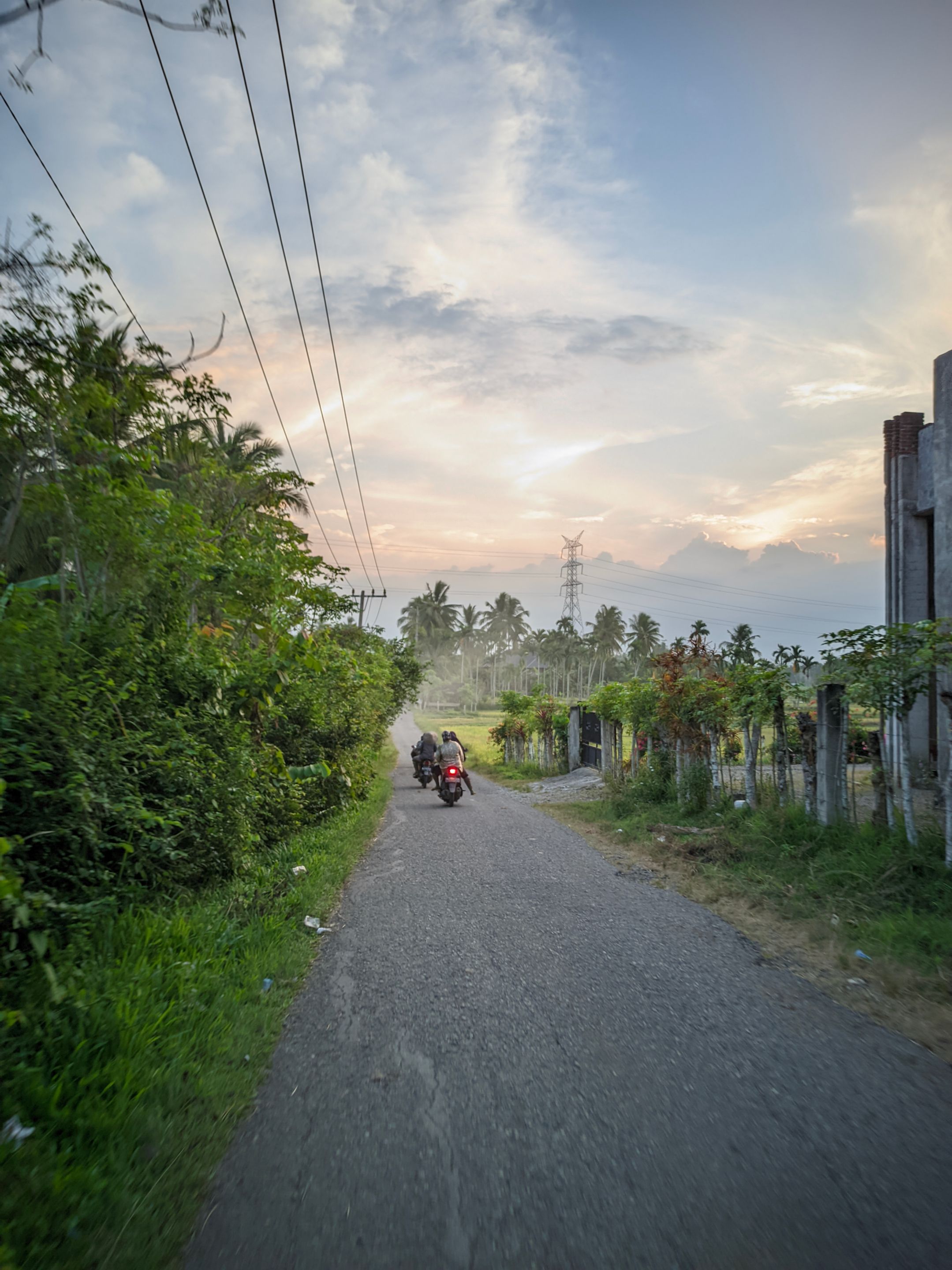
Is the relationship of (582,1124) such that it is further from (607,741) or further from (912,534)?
(607,741)

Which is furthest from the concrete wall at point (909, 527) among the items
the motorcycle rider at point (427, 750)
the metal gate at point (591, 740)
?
the motorcycle rider at point (427, 750)

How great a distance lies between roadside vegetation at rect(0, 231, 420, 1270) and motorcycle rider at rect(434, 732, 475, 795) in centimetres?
574

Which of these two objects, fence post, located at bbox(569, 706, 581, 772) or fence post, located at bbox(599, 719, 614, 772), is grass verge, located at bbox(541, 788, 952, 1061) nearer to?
fence post, located at bbox(599, 719, 614, 772)

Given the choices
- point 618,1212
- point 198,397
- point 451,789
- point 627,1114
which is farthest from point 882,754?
point 451,789

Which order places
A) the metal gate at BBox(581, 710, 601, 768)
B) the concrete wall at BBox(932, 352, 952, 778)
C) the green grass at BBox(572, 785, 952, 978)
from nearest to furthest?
1. the green grass at BBox(572, 785, 952, 978)
2. the concrete wall at BBox(932, 352, 952, 778)
3. the metal gate at BBox(581, 710, 601, 768)

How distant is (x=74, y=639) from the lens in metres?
4.75

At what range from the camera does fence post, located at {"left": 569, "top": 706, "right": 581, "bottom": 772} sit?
2031cm

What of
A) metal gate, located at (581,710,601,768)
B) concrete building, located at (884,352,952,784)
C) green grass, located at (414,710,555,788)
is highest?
concrete building, located at (884,352,952,784)

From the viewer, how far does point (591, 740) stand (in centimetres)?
1948

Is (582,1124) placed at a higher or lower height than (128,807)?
lower

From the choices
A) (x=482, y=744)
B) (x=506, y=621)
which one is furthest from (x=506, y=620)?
(x=482, y=744)

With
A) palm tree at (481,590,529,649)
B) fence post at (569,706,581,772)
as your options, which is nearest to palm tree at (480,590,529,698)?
palm tree at (481,590,529,649)

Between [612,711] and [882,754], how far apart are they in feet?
27.4

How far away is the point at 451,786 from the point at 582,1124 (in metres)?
10.9
